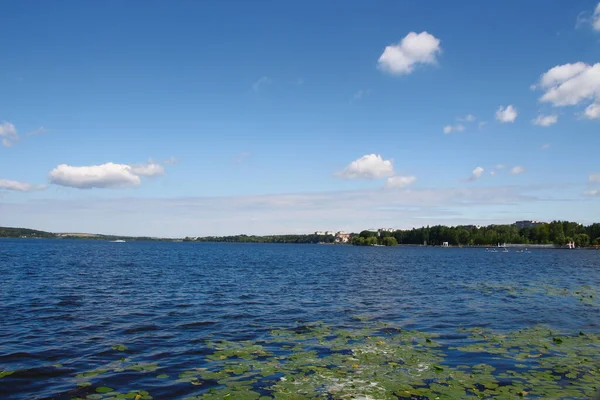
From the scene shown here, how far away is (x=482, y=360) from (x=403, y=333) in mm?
6421

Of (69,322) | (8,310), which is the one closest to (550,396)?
(69,322)

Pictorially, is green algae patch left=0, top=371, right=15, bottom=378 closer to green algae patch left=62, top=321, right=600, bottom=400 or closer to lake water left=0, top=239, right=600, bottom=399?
lake water left=0, top=239, right=600, bottom=399

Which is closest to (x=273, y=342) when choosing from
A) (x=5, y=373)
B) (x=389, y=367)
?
(x=389, y=367)

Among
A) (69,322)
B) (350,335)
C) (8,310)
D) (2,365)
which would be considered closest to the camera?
(2,365)

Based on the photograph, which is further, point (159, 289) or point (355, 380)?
point (159, 289)

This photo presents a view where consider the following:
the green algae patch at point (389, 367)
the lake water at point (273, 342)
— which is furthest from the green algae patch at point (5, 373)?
the green algae patch at point (389, 367)

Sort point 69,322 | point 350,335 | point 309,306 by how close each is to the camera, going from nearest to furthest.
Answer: point 350,335, point 69,322, point 309,306

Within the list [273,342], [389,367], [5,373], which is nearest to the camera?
[5,373]

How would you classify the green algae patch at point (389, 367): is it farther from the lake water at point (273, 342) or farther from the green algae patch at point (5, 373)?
the green algae patch at point (5, 373)

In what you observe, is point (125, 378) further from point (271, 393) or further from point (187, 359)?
point (271, 393)

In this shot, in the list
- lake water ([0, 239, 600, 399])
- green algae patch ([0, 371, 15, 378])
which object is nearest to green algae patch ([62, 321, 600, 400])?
lake water ([0, 239, 600, 399])

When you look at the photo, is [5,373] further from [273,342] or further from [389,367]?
[389,367]

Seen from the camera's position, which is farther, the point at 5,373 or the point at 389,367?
the point at 389,367

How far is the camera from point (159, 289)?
5031cm
